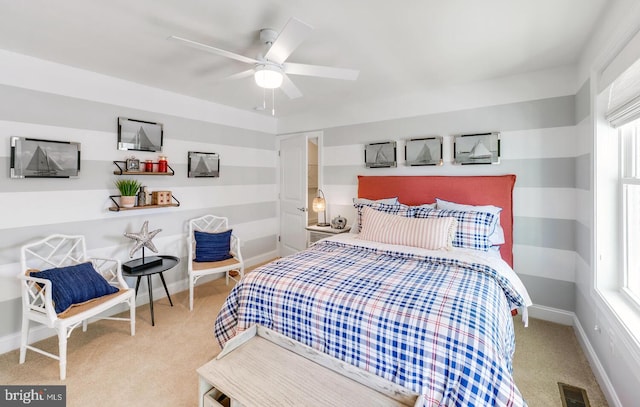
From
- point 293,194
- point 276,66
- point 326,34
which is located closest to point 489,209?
point 326,34

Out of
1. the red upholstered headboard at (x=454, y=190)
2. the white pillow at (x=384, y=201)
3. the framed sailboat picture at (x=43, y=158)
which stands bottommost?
the white pillow at (x=384, y=201)

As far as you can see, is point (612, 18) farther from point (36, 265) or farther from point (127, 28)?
point (36, 265)

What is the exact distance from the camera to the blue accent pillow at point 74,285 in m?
2.12

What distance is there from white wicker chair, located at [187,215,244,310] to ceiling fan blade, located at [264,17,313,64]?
2208 mm

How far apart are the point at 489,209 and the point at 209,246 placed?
9.77 feet

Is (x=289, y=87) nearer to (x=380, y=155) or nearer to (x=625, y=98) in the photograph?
(x=380, y=155)

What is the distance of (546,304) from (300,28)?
3.22 meters

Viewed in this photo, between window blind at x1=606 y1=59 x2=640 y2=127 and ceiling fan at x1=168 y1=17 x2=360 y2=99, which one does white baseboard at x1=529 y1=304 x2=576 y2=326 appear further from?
ceiling fan at x1=168 y1=17 x2=360 y2=99

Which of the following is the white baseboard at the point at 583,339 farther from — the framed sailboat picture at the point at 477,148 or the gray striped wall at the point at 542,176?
the framed sailboat picture at the point at 477,148

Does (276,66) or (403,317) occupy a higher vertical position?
(276,66)

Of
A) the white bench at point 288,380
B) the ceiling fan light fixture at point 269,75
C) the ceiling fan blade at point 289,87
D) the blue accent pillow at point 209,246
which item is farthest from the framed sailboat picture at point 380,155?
the white bench at point 288,380

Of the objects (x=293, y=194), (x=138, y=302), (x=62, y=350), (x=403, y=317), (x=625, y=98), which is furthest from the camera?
(x=293, y=194)

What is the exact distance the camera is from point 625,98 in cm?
170

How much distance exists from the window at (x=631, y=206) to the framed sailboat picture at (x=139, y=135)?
13.0ft
